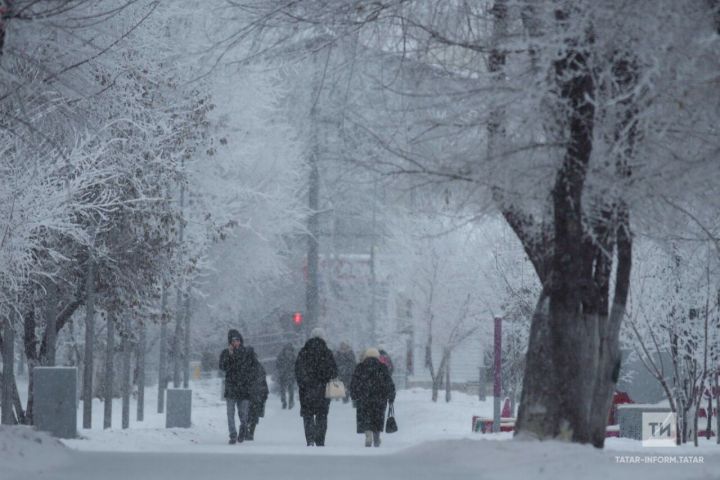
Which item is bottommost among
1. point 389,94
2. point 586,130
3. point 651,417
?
point 651,417

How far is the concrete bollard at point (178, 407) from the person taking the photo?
28.6m

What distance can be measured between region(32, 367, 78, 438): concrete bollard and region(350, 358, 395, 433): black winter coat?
438 cm

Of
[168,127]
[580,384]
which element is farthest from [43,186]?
[580,384]

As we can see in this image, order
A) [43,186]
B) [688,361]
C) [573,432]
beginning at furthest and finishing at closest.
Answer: [688,361], [43,186], [573,432]

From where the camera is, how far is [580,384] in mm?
12984

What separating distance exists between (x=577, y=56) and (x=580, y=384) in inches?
123

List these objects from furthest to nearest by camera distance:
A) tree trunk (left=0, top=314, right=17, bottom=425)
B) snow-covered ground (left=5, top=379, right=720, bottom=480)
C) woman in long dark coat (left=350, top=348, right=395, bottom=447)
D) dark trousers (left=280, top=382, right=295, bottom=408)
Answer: dark trousers (left=280, top=382, right=295, bottom=408) → tree trunk (left=0, top=314, right=17, bottom=425) → woman in long dark coat (left=350, top=348, right=395, bottom=447) → snow-covered ground (left=5, top=379, right=720, bottom=480)

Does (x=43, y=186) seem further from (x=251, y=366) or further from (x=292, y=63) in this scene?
(x=292, y=63)

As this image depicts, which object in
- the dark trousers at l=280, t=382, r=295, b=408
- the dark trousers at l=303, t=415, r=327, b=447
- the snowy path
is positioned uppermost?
the snowy path

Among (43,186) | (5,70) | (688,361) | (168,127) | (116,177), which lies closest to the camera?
(5,70)

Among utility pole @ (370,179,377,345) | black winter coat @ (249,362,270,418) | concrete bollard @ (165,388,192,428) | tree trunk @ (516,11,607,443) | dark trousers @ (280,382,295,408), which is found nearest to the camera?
tree trunk @ (516,11,607,443)

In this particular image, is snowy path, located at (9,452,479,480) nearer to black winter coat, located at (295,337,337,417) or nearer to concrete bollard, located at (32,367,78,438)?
concrete bollard, located at (32,367,78,438)

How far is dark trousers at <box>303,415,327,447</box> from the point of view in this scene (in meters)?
19.6

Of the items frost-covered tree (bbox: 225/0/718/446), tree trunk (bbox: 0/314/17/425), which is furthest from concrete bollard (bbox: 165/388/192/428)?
frost-covered tree (bbox: 225/0/718/446)
